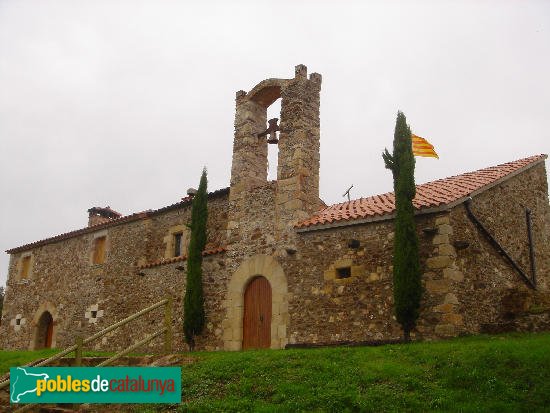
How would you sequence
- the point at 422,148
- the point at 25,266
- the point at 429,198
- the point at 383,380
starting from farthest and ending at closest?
the point at 25,266
the point at 422,148
the point at 429,198
the point at 383,380

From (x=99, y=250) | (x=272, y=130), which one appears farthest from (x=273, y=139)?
(x=99, y=250)

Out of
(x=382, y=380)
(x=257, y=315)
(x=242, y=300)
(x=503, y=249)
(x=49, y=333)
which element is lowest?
(x=382, y=380)

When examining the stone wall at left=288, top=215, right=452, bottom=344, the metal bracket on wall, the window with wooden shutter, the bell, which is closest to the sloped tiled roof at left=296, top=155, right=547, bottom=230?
the stone wall at left=288, top=215, right=452, bottom=344

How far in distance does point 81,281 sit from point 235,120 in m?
8.89

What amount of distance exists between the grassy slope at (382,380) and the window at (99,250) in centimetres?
1148

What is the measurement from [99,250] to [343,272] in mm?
11212

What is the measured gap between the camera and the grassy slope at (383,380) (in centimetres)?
738

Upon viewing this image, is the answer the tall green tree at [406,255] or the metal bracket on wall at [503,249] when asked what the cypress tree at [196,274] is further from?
the metal bracket on wall at [503,249]

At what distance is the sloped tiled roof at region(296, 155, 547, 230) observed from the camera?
40.8ft

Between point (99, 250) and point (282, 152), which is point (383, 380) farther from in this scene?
point (99, 250)

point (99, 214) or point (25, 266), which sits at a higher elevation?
point (99, 214)

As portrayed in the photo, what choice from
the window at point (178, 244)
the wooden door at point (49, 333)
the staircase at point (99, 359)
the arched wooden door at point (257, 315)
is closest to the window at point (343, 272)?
the arched wooden door at point (257, 315)

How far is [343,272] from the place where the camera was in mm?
13078

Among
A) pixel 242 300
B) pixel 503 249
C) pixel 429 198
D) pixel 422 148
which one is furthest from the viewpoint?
pixel 422 148
